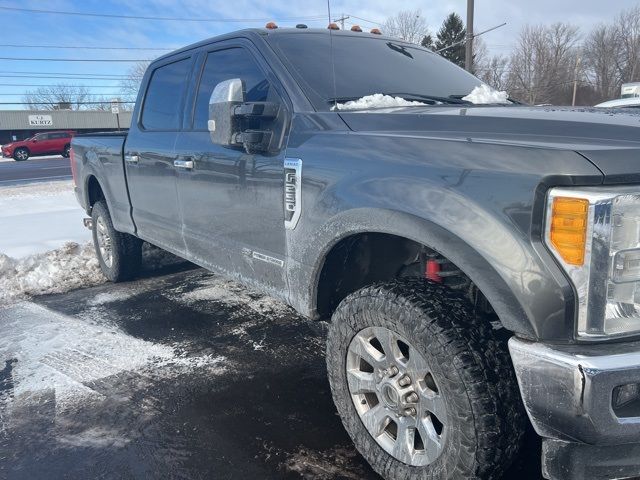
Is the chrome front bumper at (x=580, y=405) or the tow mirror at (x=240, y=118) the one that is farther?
the tow mirror at (x=240, y=118)

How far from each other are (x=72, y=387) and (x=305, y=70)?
2283 millimetres

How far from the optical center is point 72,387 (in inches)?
127

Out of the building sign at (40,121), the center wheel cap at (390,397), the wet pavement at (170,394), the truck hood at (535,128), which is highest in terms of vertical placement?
the building sign at (40,121)

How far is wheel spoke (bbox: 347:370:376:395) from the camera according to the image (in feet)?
Answer: 7.43

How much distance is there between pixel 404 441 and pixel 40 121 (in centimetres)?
5108

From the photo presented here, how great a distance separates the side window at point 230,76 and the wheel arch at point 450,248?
100 centimetres

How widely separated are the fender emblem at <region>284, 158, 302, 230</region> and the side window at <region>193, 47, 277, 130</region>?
502 millimetres

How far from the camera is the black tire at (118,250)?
16.9ft

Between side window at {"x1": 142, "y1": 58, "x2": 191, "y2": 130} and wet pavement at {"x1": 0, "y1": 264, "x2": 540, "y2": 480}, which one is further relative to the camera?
side window at {"x1": 142, "y1": 58, "x2": 191, "y2": 130}

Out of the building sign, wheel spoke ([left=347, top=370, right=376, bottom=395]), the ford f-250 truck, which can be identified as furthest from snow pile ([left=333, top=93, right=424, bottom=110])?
the building sign

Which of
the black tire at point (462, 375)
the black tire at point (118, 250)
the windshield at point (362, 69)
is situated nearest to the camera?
the black tire at point (462, 375)

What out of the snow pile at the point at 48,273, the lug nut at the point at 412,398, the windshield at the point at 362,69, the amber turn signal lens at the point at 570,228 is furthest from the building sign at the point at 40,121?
the amber turn signal lens at the point at 570,228

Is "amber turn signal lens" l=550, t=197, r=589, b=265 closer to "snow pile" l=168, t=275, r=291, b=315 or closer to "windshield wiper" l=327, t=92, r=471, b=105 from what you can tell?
"windshield wiper" l=327, t=92, r=471, b=105

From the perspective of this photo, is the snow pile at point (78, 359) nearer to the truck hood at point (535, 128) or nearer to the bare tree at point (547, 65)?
the truck hood at point (535, 128)
